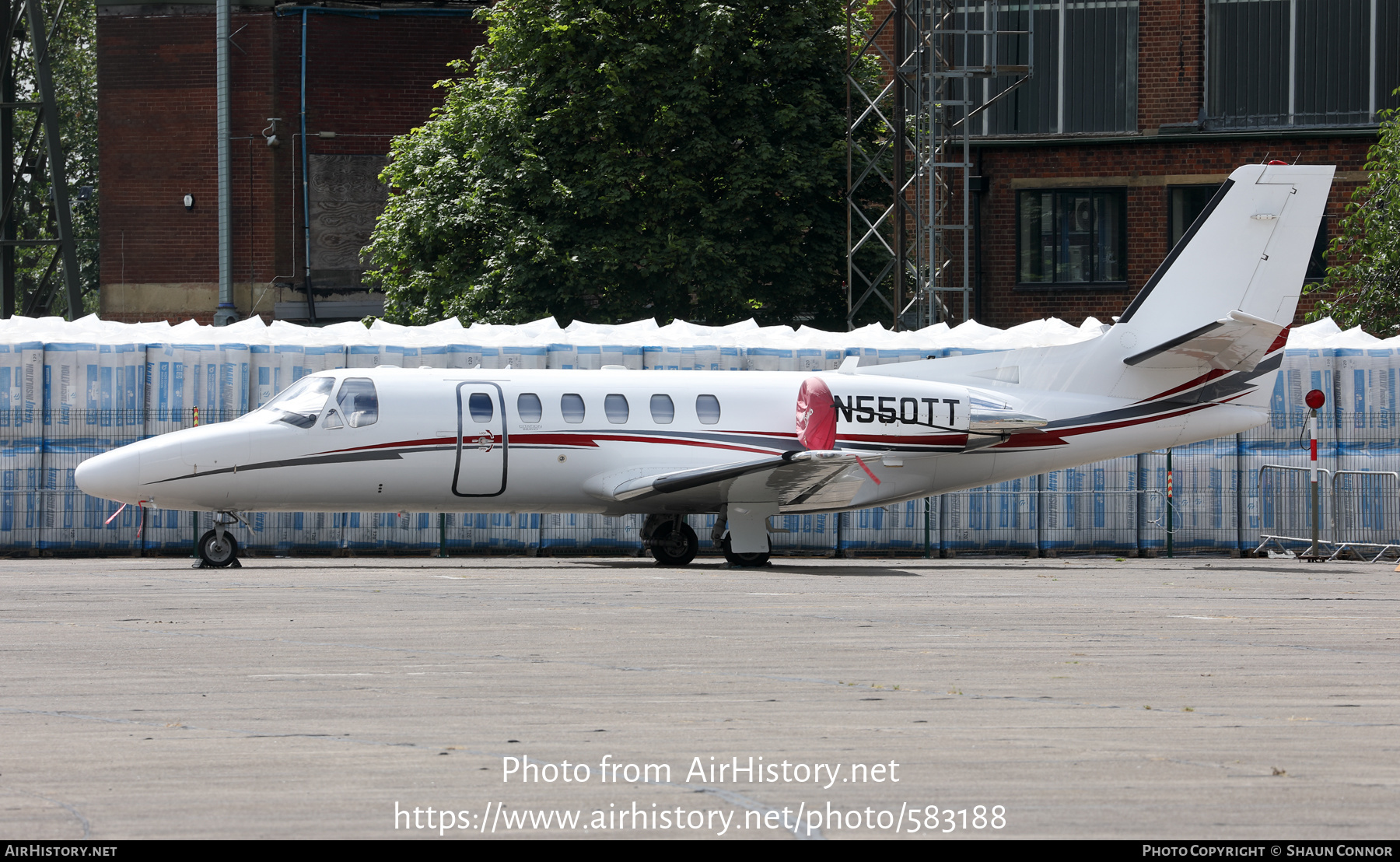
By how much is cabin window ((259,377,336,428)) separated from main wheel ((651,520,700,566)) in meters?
5.05

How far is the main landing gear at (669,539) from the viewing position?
23.2m

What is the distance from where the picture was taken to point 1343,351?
82.8ft

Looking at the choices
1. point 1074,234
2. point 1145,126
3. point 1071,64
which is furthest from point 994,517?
point 1071,64

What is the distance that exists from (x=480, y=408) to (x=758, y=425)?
12.3 ft

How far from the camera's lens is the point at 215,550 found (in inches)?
833

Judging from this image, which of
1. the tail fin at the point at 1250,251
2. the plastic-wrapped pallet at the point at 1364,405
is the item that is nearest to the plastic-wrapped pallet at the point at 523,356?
the tail fin at the point at 1250,251

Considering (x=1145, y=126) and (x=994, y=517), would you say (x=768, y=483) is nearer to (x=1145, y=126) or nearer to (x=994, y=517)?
(x=994, y=517)

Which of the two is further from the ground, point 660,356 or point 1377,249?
point 1377,249

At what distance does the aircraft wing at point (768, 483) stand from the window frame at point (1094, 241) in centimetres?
2031

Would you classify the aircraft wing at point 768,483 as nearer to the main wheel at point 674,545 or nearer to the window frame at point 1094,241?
the main wheel at point 674,545

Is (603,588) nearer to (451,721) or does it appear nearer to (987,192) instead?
(451,721)

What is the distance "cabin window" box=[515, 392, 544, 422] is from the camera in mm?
21703

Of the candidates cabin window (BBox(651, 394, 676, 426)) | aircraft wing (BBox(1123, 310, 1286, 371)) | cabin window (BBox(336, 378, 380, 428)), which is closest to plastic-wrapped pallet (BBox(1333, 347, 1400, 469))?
aircraft wing (BBox(1123, 310, 1286, 371))
